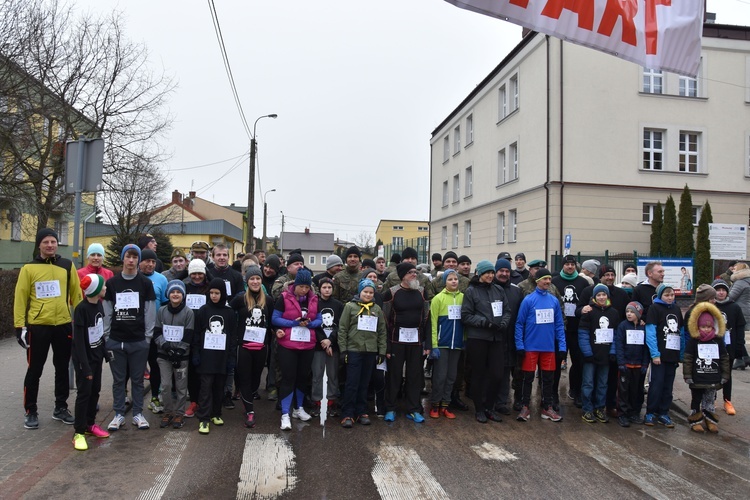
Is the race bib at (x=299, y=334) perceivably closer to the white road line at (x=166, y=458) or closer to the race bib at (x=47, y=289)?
the white road line at (x=166, y=458)

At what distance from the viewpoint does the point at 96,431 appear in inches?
238

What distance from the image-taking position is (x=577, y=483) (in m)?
5.16

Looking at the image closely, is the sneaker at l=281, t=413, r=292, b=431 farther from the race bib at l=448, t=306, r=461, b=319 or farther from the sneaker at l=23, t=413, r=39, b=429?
the sneaker at l=23, t=413, r=39, b=429

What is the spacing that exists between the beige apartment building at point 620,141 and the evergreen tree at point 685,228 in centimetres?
225

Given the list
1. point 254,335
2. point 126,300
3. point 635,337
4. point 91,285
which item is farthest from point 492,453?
point 91,285

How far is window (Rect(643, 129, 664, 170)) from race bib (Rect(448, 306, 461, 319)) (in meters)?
21.9

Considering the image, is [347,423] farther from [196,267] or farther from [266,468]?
[196,267]

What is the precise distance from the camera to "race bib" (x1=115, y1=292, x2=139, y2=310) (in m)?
6.39

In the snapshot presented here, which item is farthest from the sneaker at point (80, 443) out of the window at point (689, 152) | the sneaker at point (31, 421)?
the window at point (689, 152)

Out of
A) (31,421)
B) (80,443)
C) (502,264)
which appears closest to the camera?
(80,443)

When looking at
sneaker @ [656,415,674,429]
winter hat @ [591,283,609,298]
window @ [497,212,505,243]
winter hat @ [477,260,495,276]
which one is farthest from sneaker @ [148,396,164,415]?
window @ [497,212,505,243]

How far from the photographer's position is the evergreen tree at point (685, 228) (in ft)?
74.9

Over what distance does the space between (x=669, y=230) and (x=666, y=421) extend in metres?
18.7

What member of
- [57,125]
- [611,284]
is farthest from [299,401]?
[57,125]
